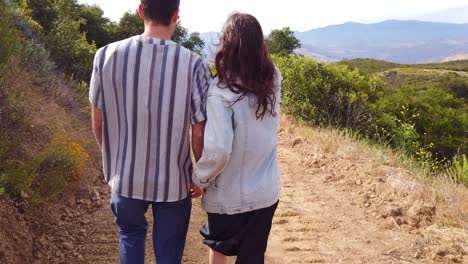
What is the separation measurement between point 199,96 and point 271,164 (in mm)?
531

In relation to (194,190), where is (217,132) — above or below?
above

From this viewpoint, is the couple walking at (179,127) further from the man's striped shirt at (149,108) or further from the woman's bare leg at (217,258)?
the woman's bare leg at (217,258)

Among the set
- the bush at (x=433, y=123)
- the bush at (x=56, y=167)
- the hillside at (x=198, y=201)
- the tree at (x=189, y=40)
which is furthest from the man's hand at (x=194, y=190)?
the tree at (x=189, y=40)

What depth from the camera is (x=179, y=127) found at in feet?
6.72

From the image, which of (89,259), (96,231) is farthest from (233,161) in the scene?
(96,231)

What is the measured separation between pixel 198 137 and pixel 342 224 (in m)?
2.62

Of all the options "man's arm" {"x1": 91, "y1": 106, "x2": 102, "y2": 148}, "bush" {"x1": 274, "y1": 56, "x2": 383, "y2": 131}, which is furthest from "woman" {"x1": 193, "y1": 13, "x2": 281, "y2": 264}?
"bush" {"x1": 274, "y1": 56, "x2": 383, "y2": 131}

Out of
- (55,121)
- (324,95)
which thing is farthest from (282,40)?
(55,121)

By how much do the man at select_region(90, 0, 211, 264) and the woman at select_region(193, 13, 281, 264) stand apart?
102mm

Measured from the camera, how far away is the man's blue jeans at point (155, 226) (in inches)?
85.0

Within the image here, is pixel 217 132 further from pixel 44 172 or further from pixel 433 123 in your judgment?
pixel 433 123

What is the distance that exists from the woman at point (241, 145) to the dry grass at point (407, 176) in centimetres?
255

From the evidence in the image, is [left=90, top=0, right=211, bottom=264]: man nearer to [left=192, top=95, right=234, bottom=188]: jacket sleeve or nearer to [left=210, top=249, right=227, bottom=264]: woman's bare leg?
[left=192, top=95, right=234, bottom=188]: jacket sleeve

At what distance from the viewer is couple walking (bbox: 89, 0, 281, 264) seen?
6.55 feet
